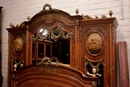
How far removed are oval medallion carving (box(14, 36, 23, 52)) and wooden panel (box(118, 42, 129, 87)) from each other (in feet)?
3.91

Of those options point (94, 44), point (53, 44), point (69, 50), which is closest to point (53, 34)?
point (53, 44)

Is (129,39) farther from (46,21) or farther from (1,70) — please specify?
(1,70)

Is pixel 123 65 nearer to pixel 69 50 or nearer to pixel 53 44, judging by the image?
pixel 69 50

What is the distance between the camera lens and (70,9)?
2420 mm

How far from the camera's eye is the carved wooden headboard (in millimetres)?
1673

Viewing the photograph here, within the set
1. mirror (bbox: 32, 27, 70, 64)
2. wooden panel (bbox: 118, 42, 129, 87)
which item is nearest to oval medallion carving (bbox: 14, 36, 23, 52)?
mirror (bbox: 32, 27, 70, 64)

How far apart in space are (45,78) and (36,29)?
0.61m

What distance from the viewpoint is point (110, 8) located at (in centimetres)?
213

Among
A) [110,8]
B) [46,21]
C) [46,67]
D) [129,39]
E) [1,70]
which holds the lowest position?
[1,70]

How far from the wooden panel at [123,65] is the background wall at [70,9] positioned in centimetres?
14

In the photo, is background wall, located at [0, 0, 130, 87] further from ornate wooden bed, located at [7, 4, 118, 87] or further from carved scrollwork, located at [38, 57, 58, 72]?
carved scrollwork, located at [38, 57, 58, 72]

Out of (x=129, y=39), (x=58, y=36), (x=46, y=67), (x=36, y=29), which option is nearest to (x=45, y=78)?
(x=46, y=67)

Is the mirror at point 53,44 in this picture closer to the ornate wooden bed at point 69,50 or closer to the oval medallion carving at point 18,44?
the ornate wooden bed at point 69,50

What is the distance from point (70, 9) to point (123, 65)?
3.28 feet
